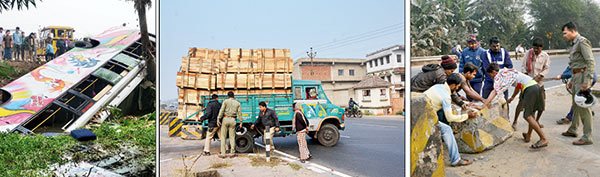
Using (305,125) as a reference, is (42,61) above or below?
above

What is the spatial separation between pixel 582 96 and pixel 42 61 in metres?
6.41

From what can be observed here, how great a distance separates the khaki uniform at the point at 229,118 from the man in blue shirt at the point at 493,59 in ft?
9.62

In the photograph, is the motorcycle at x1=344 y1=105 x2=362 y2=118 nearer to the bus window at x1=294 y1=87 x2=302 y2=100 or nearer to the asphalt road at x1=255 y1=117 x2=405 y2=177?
the asphalt road at x1=255 y1=117 x2=405 y2=177

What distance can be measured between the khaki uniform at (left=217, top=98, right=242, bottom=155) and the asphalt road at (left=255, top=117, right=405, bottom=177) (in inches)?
12.4

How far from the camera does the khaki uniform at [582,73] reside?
3695 mm

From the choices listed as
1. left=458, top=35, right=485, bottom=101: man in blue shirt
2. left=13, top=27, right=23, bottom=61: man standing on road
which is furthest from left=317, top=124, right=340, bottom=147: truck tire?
left=13, top=27, right=23, bottom=61: man standing on road

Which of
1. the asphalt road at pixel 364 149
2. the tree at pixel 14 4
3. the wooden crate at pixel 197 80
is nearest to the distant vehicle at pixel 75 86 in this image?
the tree at pixel 14 4

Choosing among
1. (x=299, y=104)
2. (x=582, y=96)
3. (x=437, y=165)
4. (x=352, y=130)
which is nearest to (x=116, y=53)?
(x=299, y=104)

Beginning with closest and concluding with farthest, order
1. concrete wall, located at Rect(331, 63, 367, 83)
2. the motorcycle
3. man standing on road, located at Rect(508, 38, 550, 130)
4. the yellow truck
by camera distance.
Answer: man standing on road, located at Rect(508, 38, 550, 130)
concrete wall, located at Rect(331, 63, 367, 83)
the motorcycle
the yellow truck

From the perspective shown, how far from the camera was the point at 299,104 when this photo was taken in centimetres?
402

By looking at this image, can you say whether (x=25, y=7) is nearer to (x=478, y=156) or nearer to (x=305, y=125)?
(x=305, y=125)

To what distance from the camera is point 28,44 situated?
4195 mm

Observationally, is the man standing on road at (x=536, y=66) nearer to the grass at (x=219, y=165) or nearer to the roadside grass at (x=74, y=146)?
the grass at (x=219, y=165)

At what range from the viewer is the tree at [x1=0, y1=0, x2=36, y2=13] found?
13.7 ft
